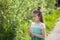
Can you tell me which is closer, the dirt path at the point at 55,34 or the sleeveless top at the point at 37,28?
the sleeveless top at the point at 37,28

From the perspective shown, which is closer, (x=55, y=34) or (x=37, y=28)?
(x=37, y=28)

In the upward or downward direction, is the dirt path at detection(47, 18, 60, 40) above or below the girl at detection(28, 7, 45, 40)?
above

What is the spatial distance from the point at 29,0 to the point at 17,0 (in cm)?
137

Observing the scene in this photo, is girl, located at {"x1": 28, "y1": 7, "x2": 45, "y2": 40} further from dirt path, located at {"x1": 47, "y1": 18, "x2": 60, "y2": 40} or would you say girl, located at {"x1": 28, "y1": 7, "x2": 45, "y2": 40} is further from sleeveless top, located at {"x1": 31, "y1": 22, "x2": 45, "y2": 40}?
dirt path, located at {"x1": 47, "y1": 18, "x2": 60, "y2": 40}

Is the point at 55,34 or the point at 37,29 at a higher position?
the point at 55,34

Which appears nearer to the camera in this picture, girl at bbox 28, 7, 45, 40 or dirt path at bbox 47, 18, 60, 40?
girl at bbox 28, 7, 45, 40

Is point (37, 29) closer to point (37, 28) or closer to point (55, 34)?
point (37, 28)

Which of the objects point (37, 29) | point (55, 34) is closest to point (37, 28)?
point (37, 29)

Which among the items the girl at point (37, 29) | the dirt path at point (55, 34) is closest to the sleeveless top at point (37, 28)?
the girl at point (37, 29)

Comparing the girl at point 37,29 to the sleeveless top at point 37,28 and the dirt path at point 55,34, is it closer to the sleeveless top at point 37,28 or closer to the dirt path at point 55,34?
the sleeveless top at point 37,28

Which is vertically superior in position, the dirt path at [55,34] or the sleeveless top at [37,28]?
the dirt path at [55,34]

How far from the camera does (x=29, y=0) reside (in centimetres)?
947

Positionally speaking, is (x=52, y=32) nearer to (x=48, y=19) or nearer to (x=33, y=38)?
(x=48, y=19)

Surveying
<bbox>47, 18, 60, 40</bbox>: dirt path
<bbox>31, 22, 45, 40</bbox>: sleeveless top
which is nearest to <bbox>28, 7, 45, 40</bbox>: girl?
<bbox>31, 22, 45, 40</bbox>: sleeveless top
